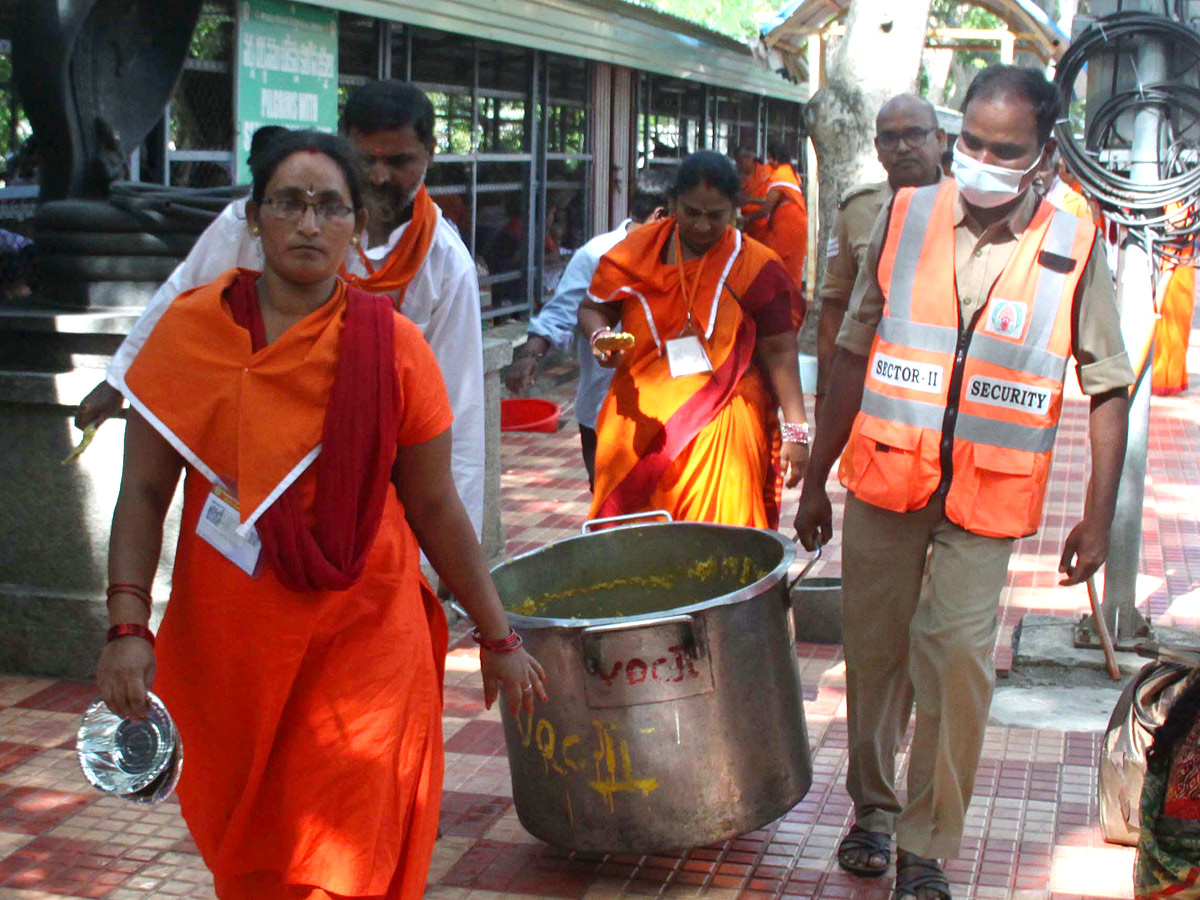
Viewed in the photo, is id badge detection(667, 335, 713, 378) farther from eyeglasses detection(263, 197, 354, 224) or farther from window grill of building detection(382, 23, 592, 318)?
window grill of building detection(382, 23, 592, 318)

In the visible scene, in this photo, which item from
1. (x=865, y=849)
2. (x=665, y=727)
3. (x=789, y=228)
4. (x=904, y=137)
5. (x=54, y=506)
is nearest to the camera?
(x=665, y=727)

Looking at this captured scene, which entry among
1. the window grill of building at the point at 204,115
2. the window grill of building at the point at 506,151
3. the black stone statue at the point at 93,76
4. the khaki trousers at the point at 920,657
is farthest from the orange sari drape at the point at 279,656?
the window grill of building at the point at 506,151

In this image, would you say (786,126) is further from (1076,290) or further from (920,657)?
(920,657)

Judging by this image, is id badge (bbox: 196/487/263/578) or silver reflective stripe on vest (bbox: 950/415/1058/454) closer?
id badge (bbox: 196/487/263/578)

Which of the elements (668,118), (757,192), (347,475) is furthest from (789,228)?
(347,475)

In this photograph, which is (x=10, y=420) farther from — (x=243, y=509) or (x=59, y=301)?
(x=243, y=509)

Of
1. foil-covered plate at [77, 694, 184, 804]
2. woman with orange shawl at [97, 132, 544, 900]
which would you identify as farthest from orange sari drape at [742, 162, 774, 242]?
foil-covered plate at [77, 694, 184, 804]

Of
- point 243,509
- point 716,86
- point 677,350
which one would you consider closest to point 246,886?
point 243,509

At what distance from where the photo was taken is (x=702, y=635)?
351 cm

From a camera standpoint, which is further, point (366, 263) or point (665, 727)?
point (366, 263)

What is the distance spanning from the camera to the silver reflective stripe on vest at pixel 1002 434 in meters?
3.50

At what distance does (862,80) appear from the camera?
10.9 m

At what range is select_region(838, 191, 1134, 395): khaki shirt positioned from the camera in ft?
11.5

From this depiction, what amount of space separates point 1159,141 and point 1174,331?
717cm
